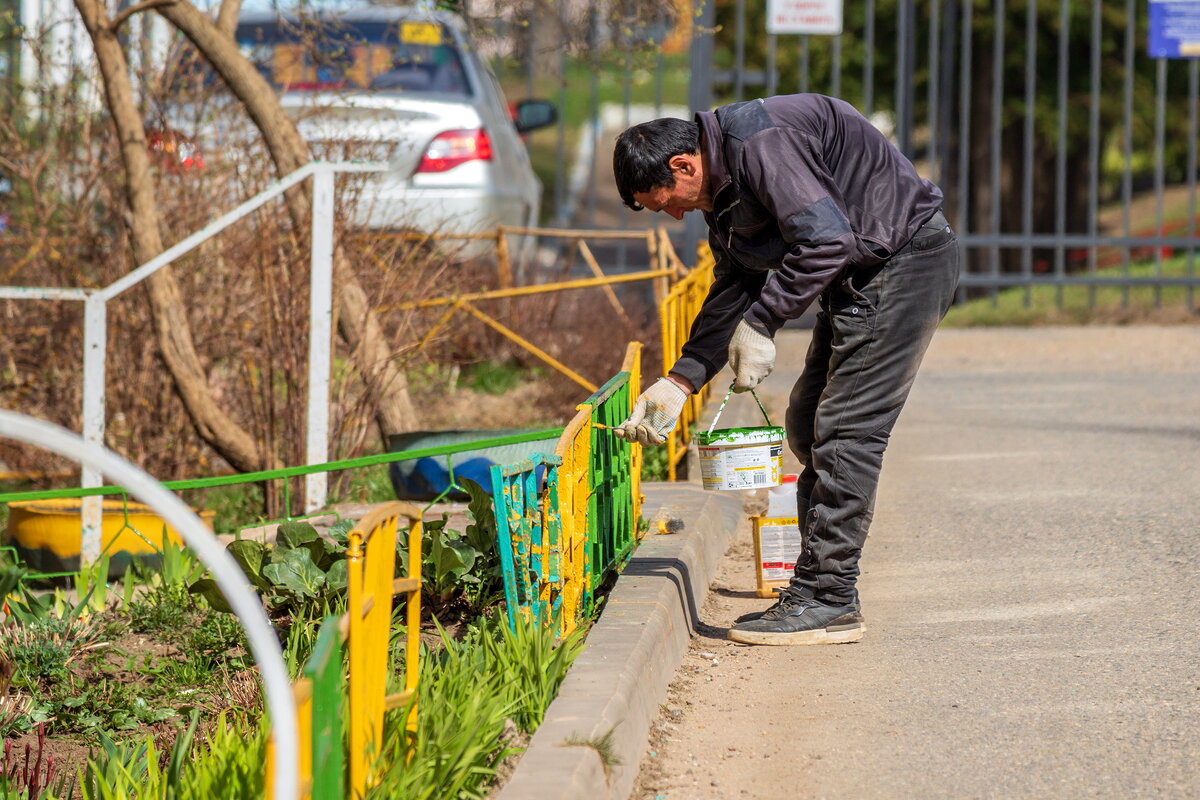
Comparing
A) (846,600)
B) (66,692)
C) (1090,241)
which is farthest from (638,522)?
(1090,241)

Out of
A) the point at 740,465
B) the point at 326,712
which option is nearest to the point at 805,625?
the point at 740,465

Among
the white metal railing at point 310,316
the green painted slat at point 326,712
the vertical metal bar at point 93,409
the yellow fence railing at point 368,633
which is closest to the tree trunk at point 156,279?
the white metal railing at point 310,316

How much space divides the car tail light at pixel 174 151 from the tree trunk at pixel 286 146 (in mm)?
582

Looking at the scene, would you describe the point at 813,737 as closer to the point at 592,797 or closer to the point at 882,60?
the point at 592,797

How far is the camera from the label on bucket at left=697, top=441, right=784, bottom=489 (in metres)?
4.12

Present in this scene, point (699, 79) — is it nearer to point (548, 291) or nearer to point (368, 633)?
point (548, 291)

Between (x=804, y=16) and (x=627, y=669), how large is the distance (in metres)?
8.87

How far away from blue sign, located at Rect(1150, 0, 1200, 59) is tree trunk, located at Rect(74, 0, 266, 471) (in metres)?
8.34

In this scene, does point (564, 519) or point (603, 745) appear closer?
point (603, 745)

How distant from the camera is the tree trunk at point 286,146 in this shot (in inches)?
251

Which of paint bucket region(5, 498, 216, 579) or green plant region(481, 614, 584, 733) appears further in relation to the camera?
paint bucket region(5, 498, 216, 579)

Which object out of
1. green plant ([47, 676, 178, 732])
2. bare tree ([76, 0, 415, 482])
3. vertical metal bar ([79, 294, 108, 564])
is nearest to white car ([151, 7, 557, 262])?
bare tree ([76, 0, 415, 482])

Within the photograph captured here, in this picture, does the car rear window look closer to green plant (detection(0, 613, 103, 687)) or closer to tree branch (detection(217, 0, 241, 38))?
tree branch (detection(217, 0, 241, 38))

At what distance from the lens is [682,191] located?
3791mm
